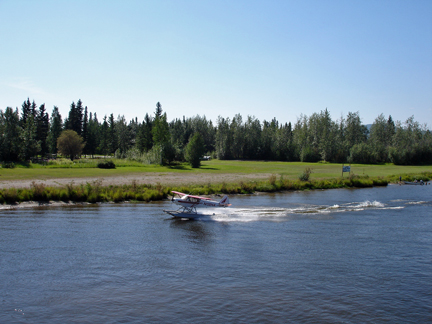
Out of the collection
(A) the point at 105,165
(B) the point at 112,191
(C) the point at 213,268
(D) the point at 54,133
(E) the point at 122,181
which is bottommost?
(C) the point at 213,268

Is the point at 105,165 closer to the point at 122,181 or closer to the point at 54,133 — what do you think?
the point at 122,181

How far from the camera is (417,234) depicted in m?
25.9

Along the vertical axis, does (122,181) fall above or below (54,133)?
below

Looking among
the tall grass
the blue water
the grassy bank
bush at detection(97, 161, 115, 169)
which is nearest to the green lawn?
bush at detection(97, 161, 115, 169)

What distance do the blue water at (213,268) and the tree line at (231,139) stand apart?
67814mm

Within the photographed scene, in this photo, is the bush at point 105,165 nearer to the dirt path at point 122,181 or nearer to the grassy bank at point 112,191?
the dirt path at point 122,181

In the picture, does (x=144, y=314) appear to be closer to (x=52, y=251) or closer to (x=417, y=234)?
(x=52, y=251)

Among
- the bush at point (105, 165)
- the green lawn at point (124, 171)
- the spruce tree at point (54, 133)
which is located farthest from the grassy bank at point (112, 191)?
the spruce tree at point (54, 133)

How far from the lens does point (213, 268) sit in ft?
60.9

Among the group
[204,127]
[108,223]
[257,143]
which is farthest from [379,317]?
[204,127]

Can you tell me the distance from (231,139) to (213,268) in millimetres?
140939

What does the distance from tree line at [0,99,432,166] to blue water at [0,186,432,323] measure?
67.8 metres

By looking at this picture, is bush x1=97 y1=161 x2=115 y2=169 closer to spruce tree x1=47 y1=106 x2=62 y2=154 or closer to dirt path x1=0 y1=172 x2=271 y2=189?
dirt path x1=0 y1=172 x2=271 y2=189

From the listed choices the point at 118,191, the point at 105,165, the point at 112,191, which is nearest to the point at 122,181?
the point at 112,191
